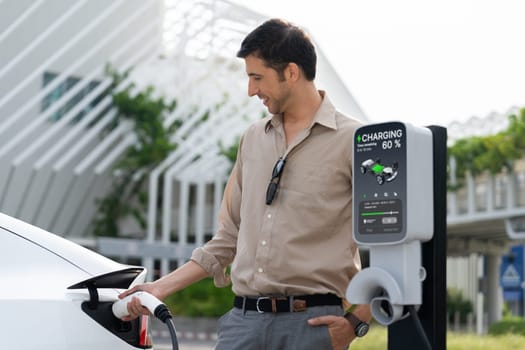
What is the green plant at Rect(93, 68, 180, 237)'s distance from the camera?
918 inches

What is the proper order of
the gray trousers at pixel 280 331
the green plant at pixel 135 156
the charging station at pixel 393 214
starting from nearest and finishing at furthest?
the charging station at pixel 393 214
the gray trousers at pixel 280 331
the green plant at pixel 135 156

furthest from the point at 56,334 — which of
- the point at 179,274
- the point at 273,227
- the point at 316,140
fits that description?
the point at 316,140

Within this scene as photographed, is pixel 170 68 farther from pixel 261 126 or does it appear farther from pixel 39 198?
pixel 261 126

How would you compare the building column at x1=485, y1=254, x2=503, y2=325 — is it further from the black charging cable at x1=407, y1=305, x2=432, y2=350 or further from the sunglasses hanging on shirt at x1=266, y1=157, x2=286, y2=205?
the black charging cable at x1=407, y1=305, x2=432, y2=350

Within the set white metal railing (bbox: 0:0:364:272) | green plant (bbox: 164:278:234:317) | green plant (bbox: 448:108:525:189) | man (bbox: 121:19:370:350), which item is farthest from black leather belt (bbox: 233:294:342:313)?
green plant (bbox: 448:108:525:189)

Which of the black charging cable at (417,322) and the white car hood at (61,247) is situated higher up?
the white car hood at (61,247)

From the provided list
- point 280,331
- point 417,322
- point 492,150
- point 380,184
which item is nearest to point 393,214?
point 380,184

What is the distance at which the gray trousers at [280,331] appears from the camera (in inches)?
101

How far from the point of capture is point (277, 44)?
8.78ft

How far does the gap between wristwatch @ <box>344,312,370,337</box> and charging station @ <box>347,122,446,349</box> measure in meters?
0.22

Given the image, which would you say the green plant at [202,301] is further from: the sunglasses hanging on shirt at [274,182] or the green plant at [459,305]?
the sunglasses hanging on shirt at [274,182]

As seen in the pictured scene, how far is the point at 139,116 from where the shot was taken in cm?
2339

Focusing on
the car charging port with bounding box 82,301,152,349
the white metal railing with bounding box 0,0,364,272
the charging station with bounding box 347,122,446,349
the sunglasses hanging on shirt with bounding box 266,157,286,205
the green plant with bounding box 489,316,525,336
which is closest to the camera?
the charging station with bounding box 347,122,446,349

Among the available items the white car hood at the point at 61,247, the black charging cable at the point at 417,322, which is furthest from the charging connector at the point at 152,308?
the black charging cable at the point at 417,322
